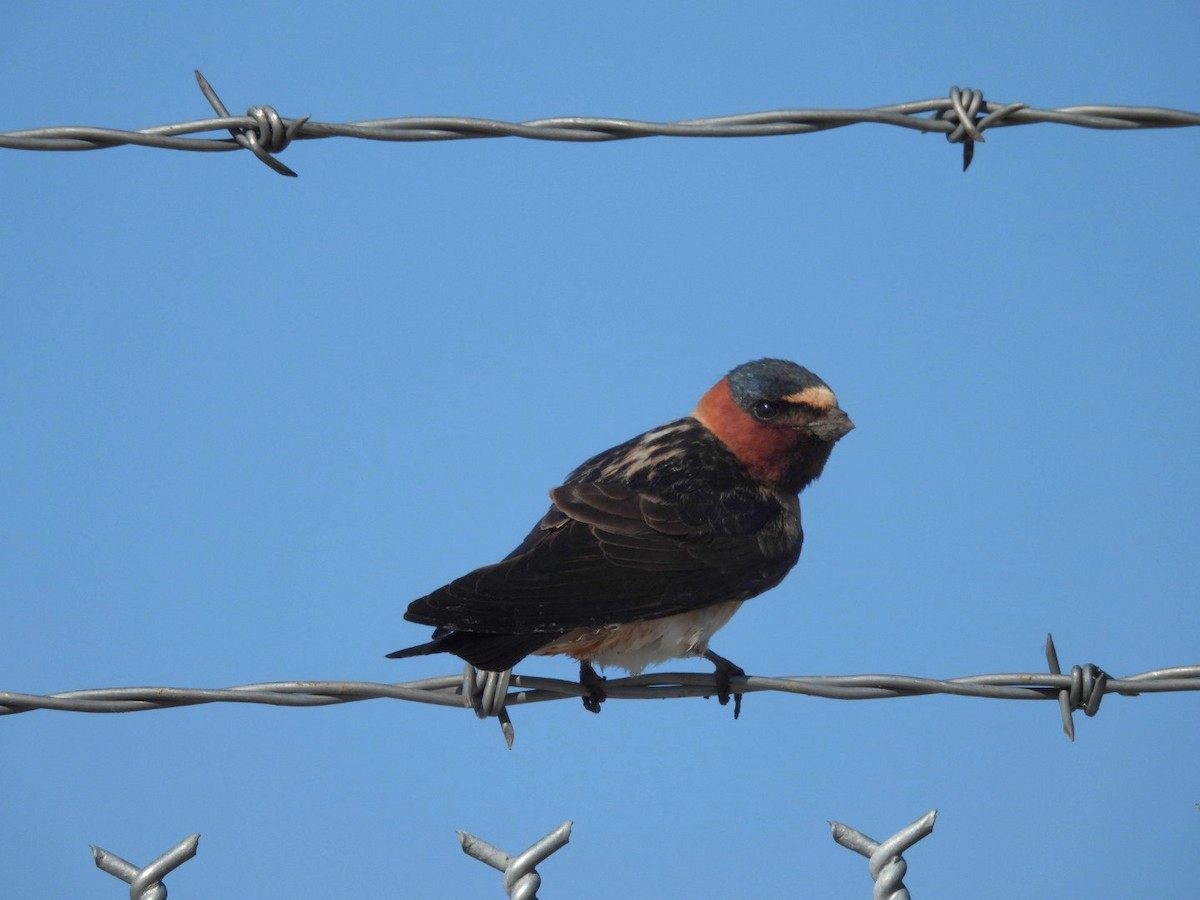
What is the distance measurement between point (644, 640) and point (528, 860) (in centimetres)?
170

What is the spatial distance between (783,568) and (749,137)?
2007mm

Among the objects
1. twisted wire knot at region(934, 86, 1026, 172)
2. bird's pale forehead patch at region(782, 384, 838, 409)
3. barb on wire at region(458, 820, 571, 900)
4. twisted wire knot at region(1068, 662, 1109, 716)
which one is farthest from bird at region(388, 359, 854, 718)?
twisted wire knot at region(934, 86, 1026, 172)

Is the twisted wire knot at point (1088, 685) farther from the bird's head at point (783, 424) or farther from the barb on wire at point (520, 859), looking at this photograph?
the bird's head at point (783, 424)

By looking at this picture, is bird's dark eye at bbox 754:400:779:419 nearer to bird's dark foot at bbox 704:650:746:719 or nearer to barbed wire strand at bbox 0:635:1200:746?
bird's dark foot at bbox 704:650:746:719

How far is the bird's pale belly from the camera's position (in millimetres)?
5055

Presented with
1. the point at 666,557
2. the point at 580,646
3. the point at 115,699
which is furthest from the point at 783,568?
the point at 115,699

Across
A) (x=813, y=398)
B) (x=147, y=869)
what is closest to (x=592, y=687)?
(x=147, y=869)

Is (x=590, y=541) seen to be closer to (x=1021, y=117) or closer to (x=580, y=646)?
(x=580, y=646)

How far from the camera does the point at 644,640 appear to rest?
5215 mm

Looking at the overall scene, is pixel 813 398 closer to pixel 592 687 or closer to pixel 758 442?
pixel 758 442

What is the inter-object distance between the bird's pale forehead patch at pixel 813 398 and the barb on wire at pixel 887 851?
106 inches

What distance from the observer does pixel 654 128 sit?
4.35 meters

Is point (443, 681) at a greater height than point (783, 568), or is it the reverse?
point (783, 568)

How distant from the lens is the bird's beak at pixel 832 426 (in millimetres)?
6062
